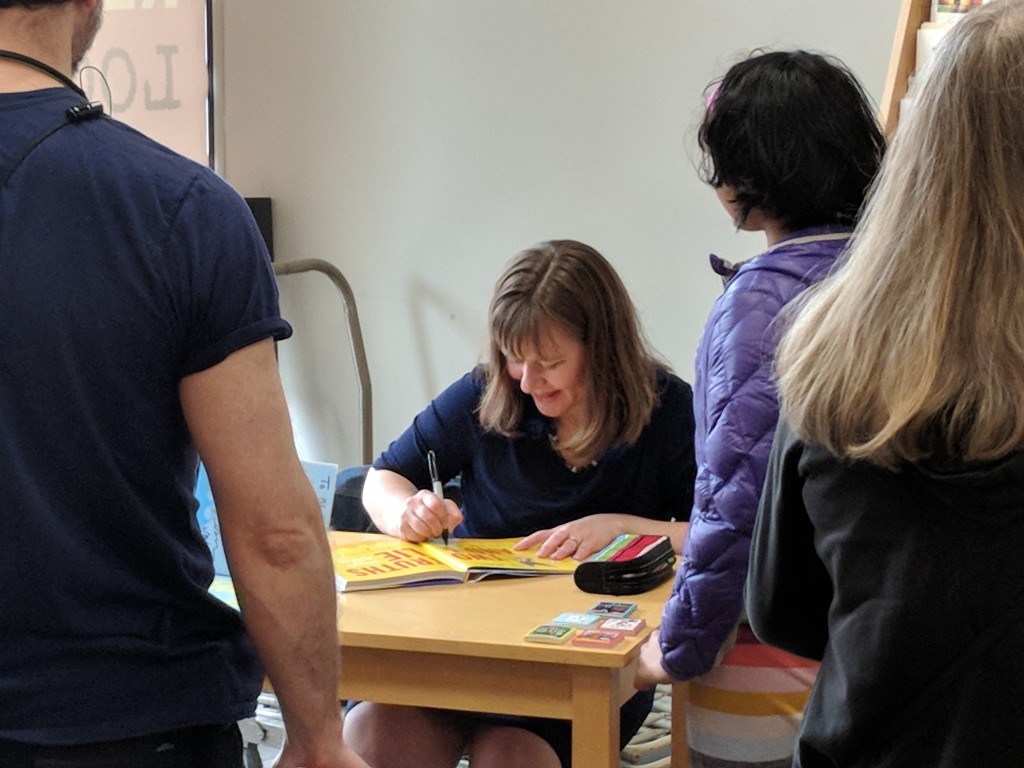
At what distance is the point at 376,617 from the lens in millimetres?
2023

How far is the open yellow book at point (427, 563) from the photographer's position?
219 centimetres

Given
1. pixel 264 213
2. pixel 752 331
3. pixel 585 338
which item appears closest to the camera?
pixel 752 331

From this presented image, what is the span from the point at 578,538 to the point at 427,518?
278 millimetres

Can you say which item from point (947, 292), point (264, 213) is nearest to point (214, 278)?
point (947, 292)

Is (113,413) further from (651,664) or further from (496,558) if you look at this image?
(496,558)

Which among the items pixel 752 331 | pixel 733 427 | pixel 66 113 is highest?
pixel 66 113

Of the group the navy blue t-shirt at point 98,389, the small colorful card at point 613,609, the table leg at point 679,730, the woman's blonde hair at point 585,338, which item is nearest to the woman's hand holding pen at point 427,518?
the woman's blonde hair at point 585,338

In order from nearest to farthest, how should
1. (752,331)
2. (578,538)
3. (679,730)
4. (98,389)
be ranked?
(98,389), (752,331), (679,730), (578,538)

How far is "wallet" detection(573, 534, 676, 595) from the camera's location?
2.17m

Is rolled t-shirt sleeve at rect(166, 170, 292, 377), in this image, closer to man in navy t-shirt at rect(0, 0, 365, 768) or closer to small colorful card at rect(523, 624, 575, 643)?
man in navy t-shirt at rect(0, 0, 365, 768)

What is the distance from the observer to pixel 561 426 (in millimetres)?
2590

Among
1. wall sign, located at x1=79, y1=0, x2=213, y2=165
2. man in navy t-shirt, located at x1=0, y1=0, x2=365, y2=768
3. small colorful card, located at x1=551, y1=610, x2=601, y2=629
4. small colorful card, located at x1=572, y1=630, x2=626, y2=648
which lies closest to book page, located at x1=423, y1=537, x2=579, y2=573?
small colorful card, located at x1=551, y1=610, x2=601, y2=629

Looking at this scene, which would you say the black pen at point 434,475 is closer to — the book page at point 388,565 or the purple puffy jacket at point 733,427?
the book page at point 388,565

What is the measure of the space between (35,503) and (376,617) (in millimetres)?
950
